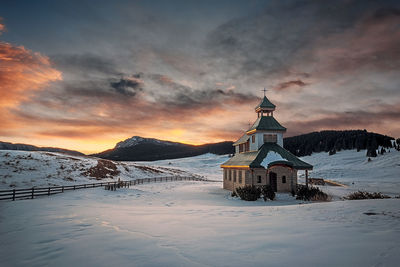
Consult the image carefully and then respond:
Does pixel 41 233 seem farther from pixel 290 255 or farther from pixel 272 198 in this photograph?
pixel 272 198

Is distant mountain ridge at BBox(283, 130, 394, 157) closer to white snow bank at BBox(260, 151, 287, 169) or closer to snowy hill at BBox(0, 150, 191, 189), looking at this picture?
white snow bank at BBox(260, 151, 287, 169)

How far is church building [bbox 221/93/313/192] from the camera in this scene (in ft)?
81.4

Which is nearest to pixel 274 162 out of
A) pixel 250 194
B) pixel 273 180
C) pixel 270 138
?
pixel 273 180

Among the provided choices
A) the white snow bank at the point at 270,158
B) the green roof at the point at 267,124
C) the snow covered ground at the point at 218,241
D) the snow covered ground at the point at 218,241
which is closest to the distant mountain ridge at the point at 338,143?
the green roof at the point at 267,124

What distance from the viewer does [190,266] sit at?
485 cm

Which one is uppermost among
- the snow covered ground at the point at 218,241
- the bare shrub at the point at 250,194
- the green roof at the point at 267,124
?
the green roof at the point at 267,124

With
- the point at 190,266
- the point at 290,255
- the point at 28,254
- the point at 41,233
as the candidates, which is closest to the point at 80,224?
the point at 41,233

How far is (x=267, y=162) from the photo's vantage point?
24.5m

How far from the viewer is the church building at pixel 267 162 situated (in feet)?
81.4

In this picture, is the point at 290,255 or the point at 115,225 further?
the point at 115,225

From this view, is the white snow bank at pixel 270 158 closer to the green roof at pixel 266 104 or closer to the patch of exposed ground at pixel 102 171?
the green roof at pixel 266 104

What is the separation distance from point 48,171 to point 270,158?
4052 centimetres

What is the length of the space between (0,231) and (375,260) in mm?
12975

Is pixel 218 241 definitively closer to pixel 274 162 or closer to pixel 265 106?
pixel 274 162
